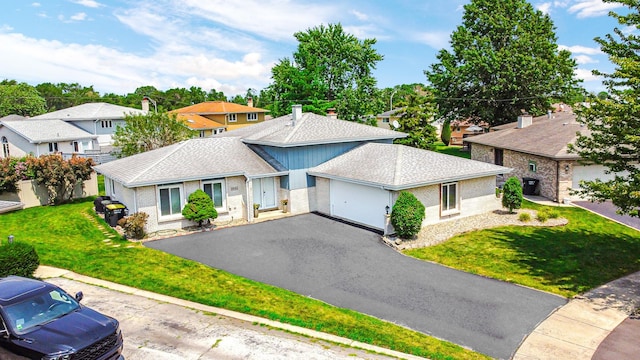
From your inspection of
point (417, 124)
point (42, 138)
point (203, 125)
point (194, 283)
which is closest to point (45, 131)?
point (42, 138)

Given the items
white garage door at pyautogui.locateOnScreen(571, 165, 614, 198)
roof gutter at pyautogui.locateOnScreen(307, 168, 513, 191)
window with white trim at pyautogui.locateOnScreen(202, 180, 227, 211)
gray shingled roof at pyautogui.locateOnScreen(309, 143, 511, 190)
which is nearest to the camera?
roof gutter at pyautogui.locateOnScreen(307, 168, 513, 191)

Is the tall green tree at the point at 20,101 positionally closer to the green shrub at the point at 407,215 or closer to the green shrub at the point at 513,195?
the green shrub at the point at 407,215

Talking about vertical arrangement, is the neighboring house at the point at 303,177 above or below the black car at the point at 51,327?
above

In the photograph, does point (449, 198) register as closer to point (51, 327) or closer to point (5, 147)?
point (51, 327)

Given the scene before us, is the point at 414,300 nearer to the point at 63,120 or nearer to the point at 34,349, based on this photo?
the point at 34,349

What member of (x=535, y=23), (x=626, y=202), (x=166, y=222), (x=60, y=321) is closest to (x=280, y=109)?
(x=535, y=23)

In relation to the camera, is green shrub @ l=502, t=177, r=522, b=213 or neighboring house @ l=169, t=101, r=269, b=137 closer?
green shrub @ l=502, t=177, r=522, b=213

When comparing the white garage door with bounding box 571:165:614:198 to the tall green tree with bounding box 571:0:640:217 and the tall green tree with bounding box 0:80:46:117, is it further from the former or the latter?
the tall green tree with bounding box 0:80:46:117

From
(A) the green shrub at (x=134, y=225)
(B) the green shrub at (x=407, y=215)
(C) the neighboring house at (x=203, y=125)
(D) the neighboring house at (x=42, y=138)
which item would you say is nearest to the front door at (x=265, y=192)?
(A) the green shrub at (x=134, y=225)

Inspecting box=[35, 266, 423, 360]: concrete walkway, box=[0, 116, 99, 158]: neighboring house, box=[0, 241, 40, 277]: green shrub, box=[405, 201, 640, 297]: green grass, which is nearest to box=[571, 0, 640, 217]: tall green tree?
box=[405, 201, 640, 297]: green grass
